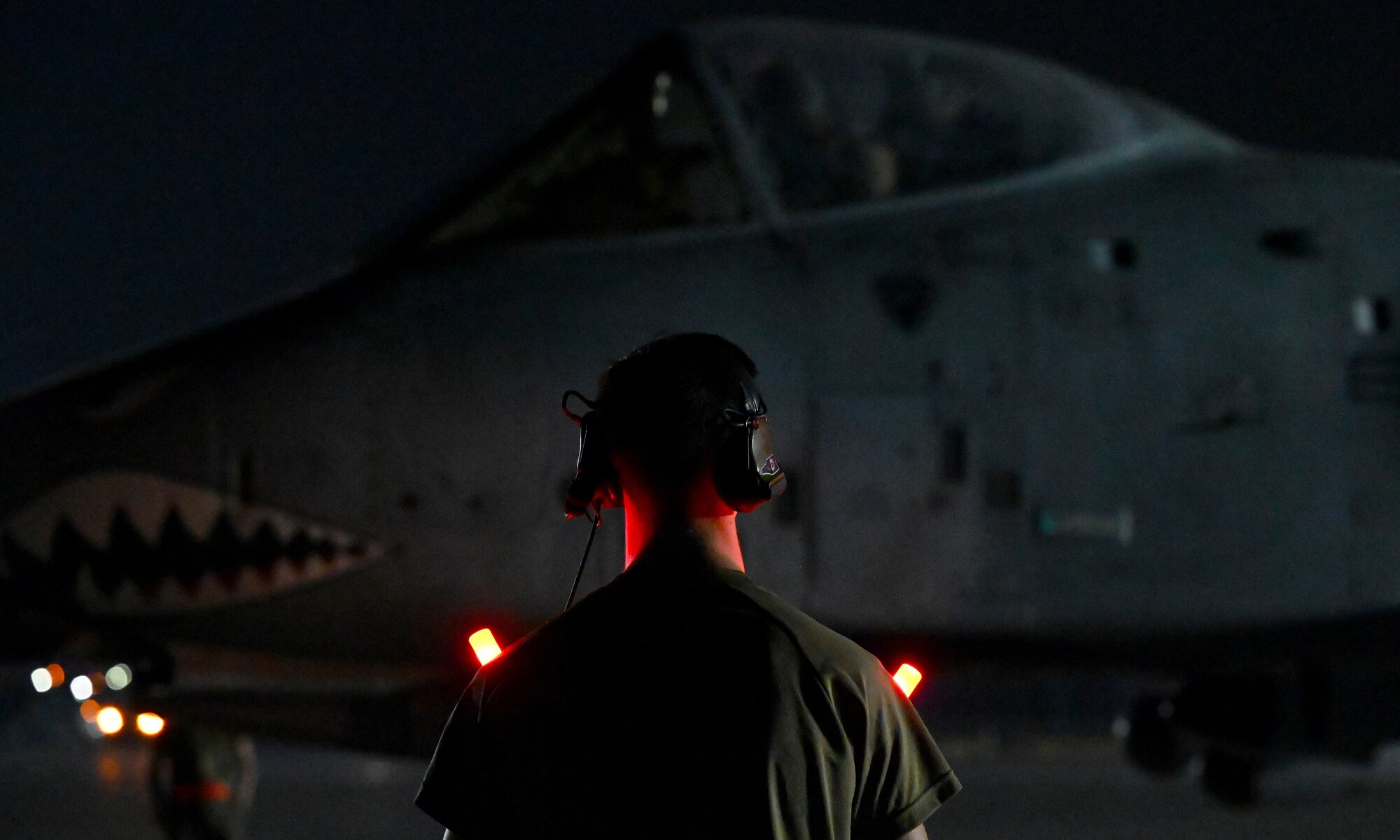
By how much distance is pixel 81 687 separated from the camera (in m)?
4.37

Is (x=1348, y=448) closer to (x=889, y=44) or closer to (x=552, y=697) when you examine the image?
(x=889, y=44)

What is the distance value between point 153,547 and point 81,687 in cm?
46

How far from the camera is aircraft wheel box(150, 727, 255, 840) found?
5059 mm

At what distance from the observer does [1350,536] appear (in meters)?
4.70

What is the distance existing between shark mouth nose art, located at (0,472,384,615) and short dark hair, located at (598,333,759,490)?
311 centimetres

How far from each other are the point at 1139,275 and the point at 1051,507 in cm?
84

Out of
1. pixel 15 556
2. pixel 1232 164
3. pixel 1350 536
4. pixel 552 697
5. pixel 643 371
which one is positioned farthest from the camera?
pixel 1232 164

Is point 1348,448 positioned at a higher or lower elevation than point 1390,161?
lower

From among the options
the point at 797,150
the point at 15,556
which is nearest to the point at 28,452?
A: the point at 15,556

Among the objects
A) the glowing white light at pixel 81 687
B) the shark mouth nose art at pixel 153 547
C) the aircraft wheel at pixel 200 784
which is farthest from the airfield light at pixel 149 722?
the aircraft wheel at pixel 200 784

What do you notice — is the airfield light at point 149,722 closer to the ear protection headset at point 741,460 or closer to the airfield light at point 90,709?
the airfield light at point 90,709

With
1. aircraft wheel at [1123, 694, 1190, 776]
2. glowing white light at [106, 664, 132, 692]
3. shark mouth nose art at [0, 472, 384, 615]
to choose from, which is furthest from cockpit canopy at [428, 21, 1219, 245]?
aircraft wheel at [1123, 694, 1190, 776]

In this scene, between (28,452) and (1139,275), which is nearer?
(28,452)

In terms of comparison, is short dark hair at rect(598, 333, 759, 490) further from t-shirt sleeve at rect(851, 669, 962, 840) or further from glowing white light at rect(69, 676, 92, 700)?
glowing white light at rect(69, 676, 92, 700)
